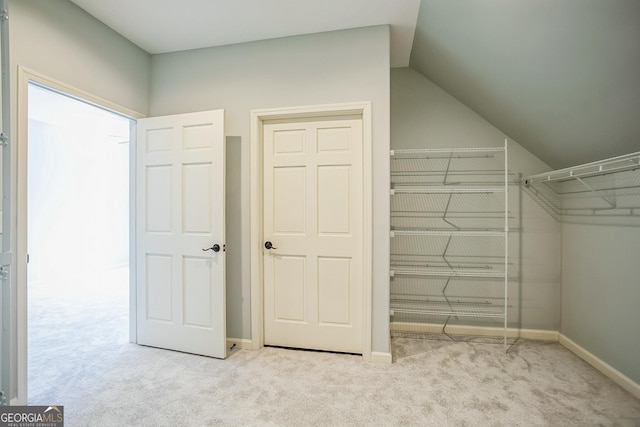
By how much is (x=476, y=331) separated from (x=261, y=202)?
8.08 ft

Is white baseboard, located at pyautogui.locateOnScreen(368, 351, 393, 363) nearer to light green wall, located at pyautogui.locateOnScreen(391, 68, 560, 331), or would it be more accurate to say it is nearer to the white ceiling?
light green wall, located at pyautogui.locateOnScreen(391, 68, 560, 331)

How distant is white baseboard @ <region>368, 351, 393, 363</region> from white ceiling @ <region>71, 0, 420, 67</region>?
268cm

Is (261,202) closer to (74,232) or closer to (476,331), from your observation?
(476,331)

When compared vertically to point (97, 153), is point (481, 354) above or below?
below

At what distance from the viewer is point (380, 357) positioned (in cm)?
218

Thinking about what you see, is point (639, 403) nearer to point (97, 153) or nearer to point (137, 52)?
point (137, 52)

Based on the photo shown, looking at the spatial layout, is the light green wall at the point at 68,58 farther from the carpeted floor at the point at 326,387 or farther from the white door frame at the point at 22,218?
the carpeted floor at the point at 326,387

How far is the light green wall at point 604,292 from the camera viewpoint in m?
1.85

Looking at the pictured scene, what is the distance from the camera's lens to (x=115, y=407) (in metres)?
1.69

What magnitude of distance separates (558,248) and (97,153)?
25.5 feet

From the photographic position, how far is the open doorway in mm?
2668

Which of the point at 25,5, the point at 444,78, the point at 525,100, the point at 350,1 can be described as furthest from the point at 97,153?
the point at 525,100

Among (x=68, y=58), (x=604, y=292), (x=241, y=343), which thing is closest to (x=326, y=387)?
(x=241, y=343)

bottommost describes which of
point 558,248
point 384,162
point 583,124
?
point 558,248
